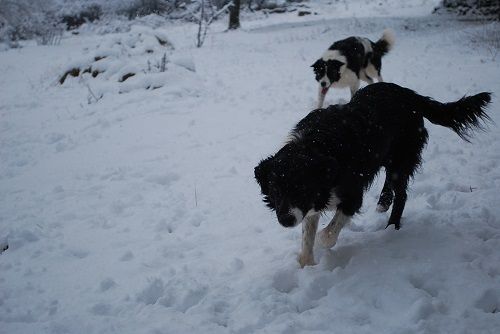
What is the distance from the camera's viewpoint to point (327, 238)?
11.0 ft

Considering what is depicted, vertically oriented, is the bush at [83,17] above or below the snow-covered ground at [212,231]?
below

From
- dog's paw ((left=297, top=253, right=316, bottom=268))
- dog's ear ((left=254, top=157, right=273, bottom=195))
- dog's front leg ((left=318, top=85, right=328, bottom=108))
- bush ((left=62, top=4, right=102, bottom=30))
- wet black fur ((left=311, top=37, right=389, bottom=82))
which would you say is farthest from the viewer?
bush ((left=62, top=4, right=102, bottom=30))

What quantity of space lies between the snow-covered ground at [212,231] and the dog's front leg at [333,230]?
0.57ft

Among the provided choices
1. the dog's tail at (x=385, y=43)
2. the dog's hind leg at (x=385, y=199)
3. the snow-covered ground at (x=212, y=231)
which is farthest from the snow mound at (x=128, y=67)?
the dog's hind leg at (x=385, y=199)

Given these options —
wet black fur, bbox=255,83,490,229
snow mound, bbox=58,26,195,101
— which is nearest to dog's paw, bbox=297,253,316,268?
wet black fur, bbox=255,83,490,229

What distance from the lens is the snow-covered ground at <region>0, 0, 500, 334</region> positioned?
2.86 m

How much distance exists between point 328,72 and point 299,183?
515 cm

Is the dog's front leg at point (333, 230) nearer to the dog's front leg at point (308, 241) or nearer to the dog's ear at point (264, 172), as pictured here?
the dog's front leg at point (308, 241)

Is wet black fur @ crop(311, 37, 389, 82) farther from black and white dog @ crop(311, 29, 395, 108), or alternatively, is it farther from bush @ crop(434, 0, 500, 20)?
bush @ crop(434, 0, 500, 20)

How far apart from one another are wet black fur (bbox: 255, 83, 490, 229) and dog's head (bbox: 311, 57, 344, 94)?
12.2ft

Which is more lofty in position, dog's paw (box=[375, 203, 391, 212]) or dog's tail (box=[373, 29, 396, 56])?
dog's tail (box=[373, 29, 396, 56])

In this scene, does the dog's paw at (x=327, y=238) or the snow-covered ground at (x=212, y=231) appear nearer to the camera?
the snow-covered ground at (x=212, y=231)

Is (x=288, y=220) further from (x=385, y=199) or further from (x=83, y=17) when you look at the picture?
(x=83, y=17)

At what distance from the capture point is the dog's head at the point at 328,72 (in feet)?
24.7
